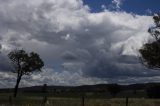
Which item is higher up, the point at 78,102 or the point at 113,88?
the point at 113,88

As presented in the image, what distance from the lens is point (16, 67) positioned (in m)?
95.6

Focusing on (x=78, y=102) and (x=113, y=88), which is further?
(x=113, y=88)

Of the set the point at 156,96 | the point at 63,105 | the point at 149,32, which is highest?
the point at 149,32

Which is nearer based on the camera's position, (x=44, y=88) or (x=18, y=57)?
(x=18, y=57)

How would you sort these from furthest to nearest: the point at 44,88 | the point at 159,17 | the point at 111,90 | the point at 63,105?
the point at 44,88 → the point at 111,90 → the point at 159,17 → the point at 63,105

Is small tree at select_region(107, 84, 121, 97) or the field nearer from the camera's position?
the field

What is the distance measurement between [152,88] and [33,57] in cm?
2674

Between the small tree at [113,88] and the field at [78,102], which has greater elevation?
the small tree at [113,88]

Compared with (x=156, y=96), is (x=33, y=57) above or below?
above

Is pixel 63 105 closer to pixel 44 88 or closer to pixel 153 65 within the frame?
pixel 153 65

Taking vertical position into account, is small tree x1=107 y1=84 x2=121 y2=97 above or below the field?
above

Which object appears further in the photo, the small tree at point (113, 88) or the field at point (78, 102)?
the small tree at point (113, 88)

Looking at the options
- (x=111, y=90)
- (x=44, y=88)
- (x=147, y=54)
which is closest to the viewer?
(x=147, y=54)

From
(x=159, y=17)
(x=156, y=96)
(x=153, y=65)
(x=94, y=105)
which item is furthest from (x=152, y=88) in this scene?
(x=94, y=105)
